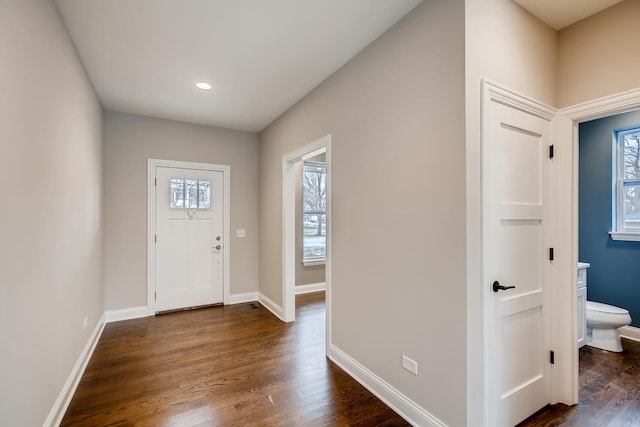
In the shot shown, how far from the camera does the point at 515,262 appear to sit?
186 cm

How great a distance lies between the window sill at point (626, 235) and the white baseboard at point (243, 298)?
476 cm

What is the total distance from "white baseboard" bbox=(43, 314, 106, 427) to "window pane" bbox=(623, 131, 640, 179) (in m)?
5.66

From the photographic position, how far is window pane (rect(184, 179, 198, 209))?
423 centimetres

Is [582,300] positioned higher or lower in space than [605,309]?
higher

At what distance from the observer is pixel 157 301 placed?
404cm

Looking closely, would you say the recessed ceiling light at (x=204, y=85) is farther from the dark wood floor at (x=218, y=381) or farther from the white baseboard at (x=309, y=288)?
the white baseboard at (x=309, y=288)

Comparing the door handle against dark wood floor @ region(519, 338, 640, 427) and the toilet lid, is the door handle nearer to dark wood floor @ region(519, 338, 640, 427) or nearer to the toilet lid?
dark wood floor @ region(519, 338, 640, 427)

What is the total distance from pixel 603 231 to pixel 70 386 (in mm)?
5487

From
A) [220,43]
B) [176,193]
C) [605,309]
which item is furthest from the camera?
[176,193]

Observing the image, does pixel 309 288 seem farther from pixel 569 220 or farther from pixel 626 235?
pixel 626 235

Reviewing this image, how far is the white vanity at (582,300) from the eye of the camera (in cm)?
272

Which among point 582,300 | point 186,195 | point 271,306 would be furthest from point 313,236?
point 582,300

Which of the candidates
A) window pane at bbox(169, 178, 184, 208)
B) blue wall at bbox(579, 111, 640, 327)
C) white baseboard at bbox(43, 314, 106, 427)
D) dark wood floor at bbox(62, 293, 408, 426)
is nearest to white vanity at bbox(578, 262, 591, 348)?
blue wall at bbox(579, 111, 640, 327)

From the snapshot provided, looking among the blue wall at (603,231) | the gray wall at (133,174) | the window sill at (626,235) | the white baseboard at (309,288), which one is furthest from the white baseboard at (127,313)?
the window sill at (626,235)
